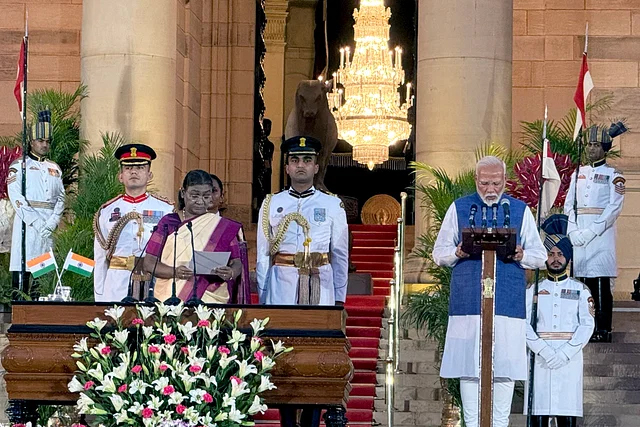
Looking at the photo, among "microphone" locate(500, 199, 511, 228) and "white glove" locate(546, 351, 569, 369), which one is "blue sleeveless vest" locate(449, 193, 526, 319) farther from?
"white glove" locate(546, 351, 569, 369)

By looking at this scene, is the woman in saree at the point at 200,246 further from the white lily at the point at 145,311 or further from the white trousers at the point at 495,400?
the white trousers at the point at 495,400

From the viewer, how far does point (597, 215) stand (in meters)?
17.6

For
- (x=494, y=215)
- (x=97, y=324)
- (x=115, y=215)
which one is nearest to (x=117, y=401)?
(x=97, y=324)

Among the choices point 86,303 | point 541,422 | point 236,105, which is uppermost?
point 236,105

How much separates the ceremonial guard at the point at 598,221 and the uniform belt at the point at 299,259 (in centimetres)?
391

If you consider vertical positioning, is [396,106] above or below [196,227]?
above

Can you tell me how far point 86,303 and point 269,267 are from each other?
2773 millimetres

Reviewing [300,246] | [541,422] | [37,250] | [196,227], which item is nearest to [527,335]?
[541,422]

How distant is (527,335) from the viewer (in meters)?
14.3

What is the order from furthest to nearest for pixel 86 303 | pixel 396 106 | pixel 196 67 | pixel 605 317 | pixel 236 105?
pixel 396 106 → pixel 236 105 → pixel 196 67 → pixel 605 317 → pixel 86 303

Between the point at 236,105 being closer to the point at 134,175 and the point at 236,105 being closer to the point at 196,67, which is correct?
the point at 196,67

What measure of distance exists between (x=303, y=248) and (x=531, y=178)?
3.64m

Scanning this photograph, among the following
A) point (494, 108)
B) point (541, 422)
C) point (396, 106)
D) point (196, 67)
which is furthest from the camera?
point (396, 106)

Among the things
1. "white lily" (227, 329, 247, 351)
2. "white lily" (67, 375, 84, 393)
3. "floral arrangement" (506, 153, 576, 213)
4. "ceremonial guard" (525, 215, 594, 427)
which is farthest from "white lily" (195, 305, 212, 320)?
"floral arrangement" (506, 153, 576, 213)
